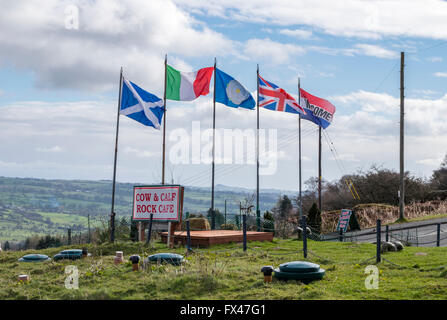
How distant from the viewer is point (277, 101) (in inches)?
1040

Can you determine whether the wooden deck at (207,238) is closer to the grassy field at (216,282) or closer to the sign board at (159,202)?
the sign board at (159,202)

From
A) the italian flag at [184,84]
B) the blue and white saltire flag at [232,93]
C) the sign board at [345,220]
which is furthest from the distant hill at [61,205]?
the italian flag at [184,84]

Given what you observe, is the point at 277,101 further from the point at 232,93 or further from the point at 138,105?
the point at 138,105

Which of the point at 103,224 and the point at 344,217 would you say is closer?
the point at 103,224

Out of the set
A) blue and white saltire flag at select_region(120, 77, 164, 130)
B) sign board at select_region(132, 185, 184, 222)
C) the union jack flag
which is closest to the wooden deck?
sign board at select_region(132, 185, 184, 222)

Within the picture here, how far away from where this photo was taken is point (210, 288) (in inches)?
377

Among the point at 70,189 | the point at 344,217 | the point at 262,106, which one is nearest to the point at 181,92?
the point at 262,106

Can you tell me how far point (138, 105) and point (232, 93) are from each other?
5792 millimetres

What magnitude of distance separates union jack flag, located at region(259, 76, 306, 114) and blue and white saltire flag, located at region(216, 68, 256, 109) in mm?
1490

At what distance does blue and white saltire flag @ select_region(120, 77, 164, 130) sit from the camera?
68.9 ft

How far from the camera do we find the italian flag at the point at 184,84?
2391cm

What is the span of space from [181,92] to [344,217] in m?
10.5

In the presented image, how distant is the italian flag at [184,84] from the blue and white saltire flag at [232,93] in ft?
4.48

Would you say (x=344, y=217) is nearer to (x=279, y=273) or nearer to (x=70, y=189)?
(x=279, y=273)
